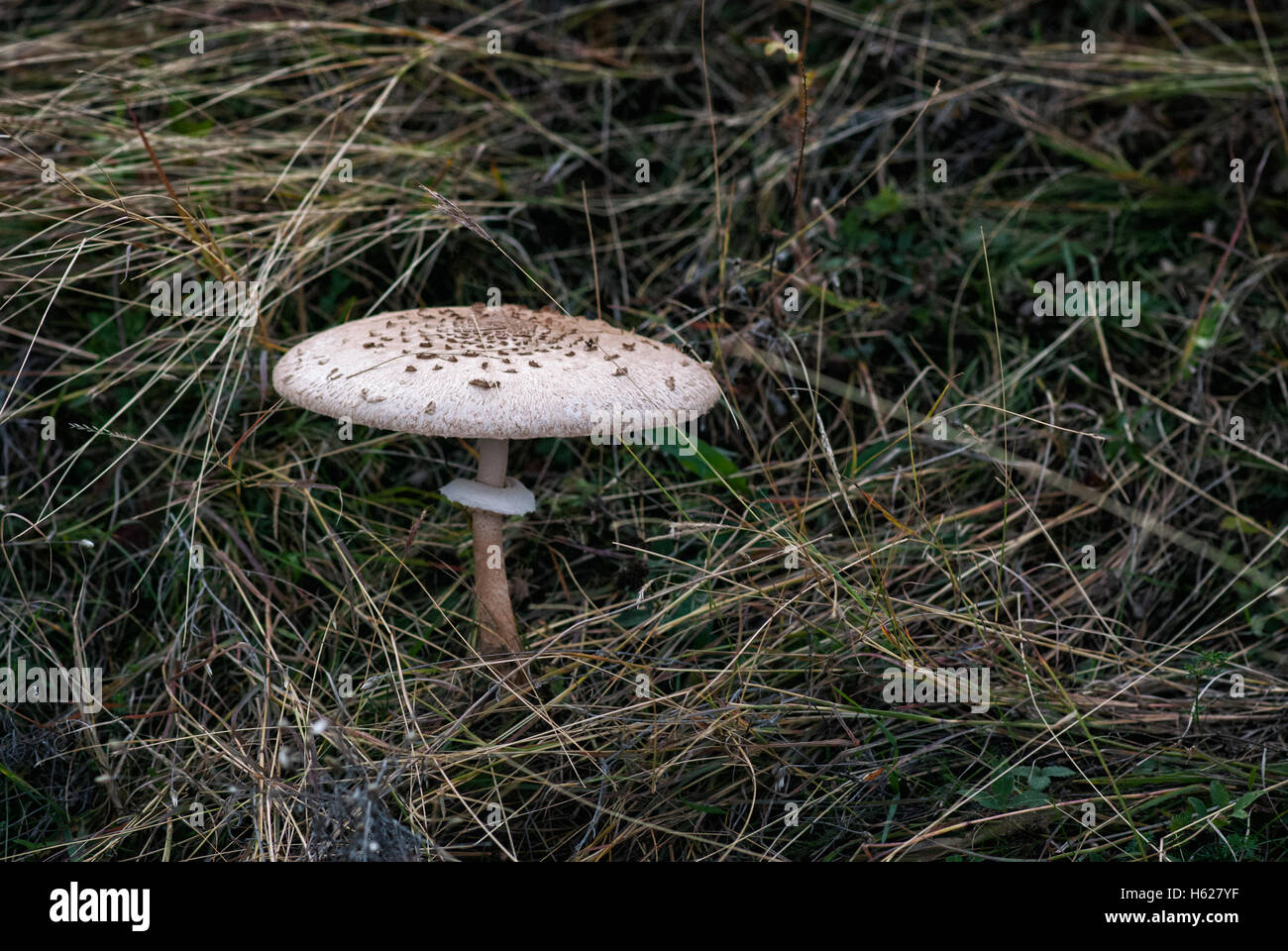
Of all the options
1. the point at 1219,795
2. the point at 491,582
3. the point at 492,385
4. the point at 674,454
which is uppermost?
the point at 492,385

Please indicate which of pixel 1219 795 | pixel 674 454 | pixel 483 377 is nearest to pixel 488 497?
pixel 483 377

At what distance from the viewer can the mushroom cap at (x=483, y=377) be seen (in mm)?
2322

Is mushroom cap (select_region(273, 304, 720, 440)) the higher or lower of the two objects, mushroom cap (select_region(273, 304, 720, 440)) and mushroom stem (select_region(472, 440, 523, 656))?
the higher

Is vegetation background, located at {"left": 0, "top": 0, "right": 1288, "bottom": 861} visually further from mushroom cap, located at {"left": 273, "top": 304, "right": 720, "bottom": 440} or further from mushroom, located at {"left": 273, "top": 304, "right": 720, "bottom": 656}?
mushroom cap, located at {"left": 273, "top": 304, "right": 720, "bottom": 440}

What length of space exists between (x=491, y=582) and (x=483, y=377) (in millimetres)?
862

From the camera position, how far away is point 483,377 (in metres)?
2.38

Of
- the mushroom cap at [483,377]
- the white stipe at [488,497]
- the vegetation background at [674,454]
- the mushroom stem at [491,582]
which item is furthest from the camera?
the mushroom stem at [491,582]

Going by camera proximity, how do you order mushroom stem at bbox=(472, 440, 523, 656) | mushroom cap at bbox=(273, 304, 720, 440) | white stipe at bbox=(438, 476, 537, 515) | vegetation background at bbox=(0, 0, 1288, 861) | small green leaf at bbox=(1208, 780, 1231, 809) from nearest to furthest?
1. mushroom cap at bbox=(273, 304, 720, 440)
2. small green leaf at bbox=(1208, 780, 1231, 809)
3. vegetation background at bbox=(0, 0, 1288, 861)
4. white stipe at bbox=(438, 476, 537, 515)
5. mushroom stem at bbox=(472, 440, 523, 656)

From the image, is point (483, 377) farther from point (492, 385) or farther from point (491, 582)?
point (491, 582)

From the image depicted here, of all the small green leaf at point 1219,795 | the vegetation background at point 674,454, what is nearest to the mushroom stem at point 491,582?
the vegetation background at point 674,454

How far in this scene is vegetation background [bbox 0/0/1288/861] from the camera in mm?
2652

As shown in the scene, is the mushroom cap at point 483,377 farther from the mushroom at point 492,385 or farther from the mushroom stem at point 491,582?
the mushroom stem at point 491,582

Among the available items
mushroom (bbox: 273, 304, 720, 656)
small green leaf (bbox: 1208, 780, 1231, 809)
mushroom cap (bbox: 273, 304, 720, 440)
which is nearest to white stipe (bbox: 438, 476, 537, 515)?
mushroom (bbox: 273, 304, 720, 656)

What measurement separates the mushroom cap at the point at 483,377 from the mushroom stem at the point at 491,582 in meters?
0.43
